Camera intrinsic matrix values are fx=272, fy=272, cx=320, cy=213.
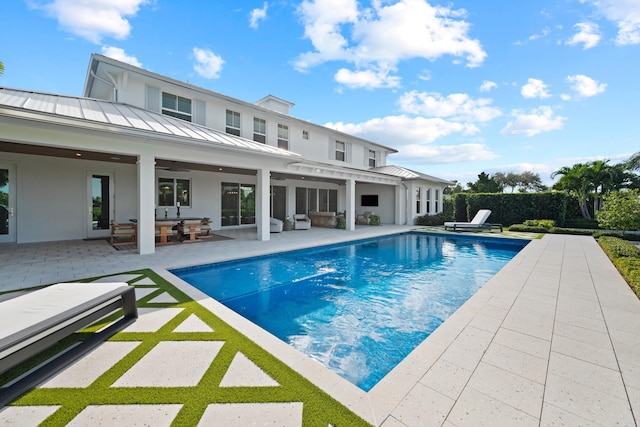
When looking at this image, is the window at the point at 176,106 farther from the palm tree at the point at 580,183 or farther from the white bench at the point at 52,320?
the palm tree at the point at 580,183

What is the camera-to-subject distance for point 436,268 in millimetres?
7648

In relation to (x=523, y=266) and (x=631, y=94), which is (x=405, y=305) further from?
(x=631, y=94)

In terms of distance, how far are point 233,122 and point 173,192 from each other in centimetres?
400

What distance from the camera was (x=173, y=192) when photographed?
11773 millimetres

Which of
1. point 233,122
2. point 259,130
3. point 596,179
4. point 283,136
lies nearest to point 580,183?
point 596,179

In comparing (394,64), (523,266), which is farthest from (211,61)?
(523,266)

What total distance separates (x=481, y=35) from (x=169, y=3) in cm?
1075

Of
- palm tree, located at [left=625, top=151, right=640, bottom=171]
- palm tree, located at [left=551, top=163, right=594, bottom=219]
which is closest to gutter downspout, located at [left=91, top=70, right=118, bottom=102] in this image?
palm tree, located at [left=551, top=163, right=594, bottom=219]

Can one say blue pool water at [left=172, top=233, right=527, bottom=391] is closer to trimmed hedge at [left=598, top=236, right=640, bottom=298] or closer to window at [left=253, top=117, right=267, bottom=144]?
trimmed hedge at [left=598, top=236, right=640, bottom=298]

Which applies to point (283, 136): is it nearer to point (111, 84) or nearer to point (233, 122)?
point (233, 122)

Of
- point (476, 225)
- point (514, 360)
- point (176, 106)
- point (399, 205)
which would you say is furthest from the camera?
point (399, 205)

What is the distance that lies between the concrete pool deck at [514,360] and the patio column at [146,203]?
1819 mm

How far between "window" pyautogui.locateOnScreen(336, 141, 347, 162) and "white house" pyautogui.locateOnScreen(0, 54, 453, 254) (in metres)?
0.62

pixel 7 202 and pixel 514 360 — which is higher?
pixel 7 202
